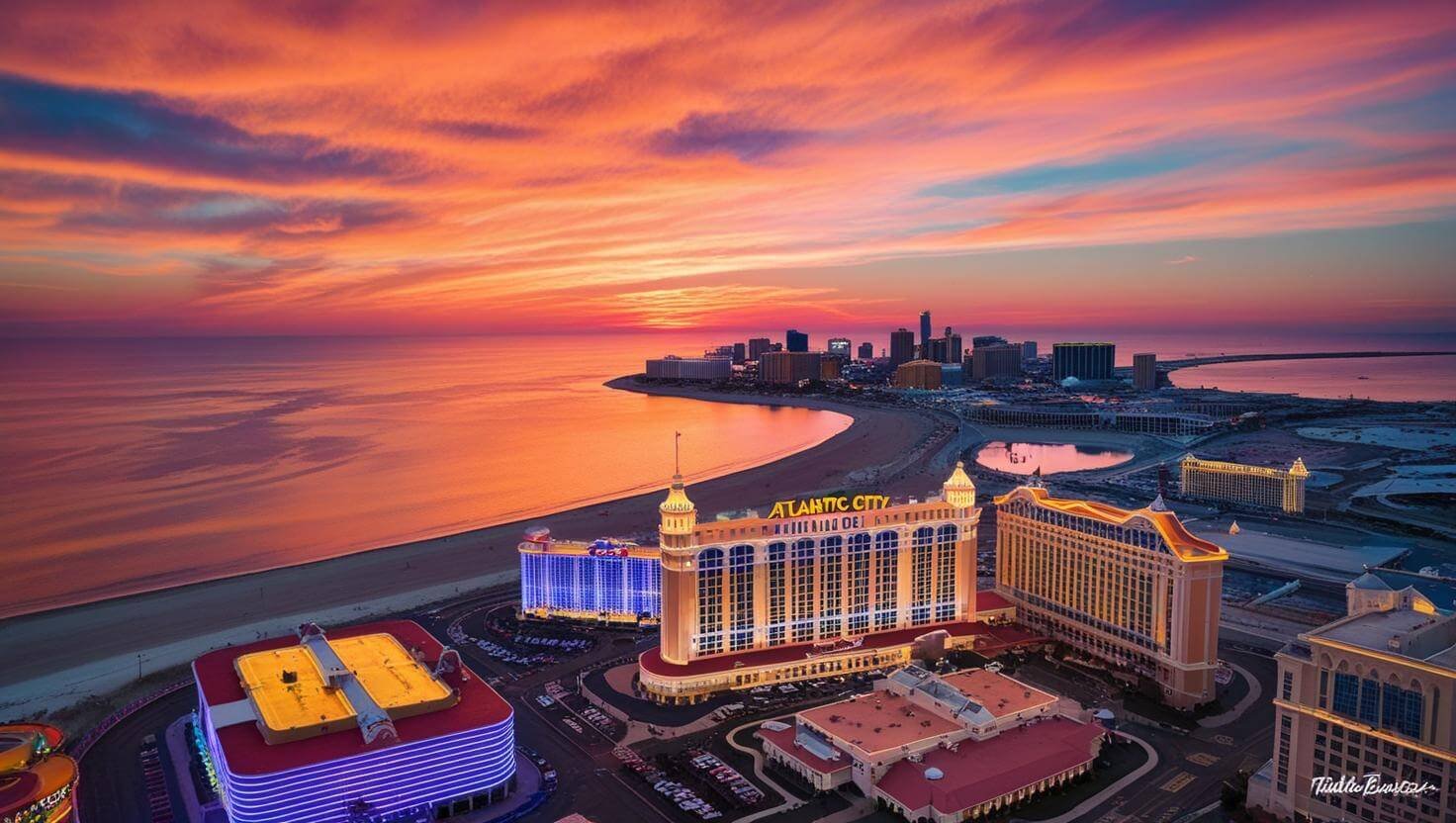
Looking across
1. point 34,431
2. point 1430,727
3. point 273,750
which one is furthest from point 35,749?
point 34,431

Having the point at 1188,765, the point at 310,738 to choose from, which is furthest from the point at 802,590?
the point at 310,738

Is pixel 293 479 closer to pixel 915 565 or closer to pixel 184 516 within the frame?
pixel 184 516

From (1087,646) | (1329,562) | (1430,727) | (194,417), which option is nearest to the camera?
(1430,727)

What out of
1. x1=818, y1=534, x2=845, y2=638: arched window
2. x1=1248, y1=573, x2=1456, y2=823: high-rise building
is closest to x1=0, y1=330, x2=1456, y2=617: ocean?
x1=818, y1=534, x2=845, y2=638: arched window

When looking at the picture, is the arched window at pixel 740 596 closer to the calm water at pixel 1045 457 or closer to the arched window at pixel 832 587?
the arched window at pixel 832 587

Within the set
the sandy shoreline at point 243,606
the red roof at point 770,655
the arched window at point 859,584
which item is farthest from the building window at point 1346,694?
the sandy shoreline at point 243,606
